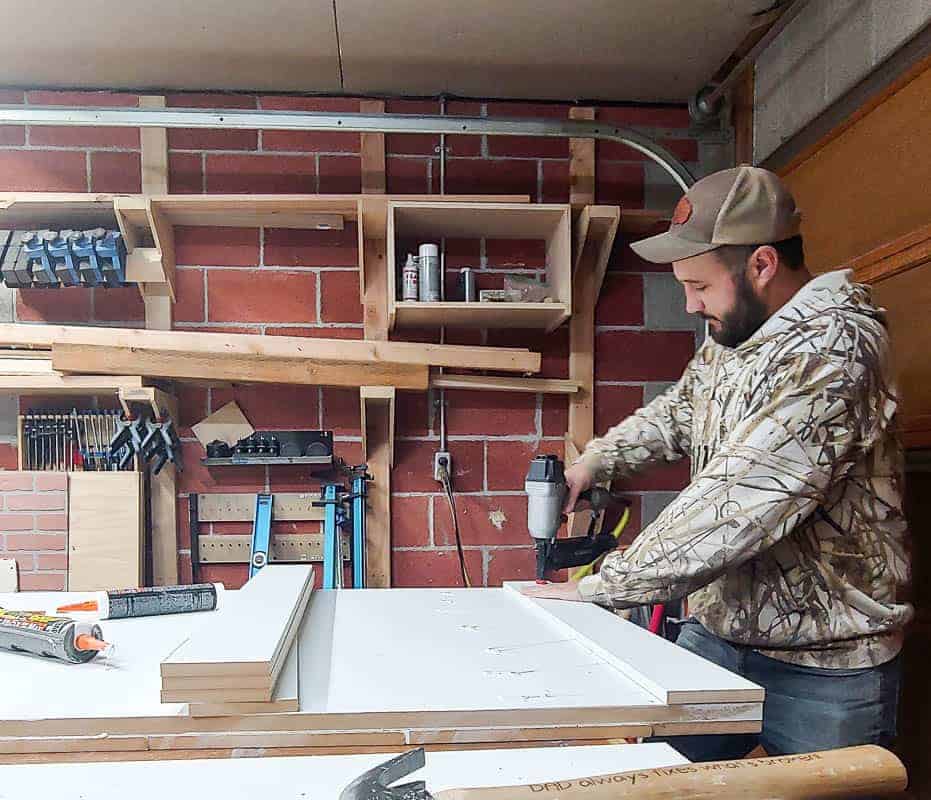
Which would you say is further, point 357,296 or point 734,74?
point 357,296

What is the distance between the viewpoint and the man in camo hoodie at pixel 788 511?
4.47 feet

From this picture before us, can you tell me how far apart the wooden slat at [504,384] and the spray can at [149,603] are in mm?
1210

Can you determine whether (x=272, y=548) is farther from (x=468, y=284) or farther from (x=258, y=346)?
(x=468, y=284)

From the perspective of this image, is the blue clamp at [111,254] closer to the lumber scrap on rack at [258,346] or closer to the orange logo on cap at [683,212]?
the lumber scrap on rack at [258,346]

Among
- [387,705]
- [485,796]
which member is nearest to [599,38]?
[387,705]

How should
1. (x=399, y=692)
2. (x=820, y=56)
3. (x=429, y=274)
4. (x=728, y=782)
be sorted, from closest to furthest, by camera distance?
(x=728, y=782)
(x=399, y=692)
(x=820, y=56)
(x=429, y=274)

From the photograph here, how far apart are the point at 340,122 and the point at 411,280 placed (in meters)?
0.54

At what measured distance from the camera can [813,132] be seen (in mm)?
2301

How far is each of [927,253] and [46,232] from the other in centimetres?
240

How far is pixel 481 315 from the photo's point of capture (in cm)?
258

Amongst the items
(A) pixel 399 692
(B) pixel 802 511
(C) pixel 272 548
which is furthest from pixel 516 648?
(C) pixel 272 548

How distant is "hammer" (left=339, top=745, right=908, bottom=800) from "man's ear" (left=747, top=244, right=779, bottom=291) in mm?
998

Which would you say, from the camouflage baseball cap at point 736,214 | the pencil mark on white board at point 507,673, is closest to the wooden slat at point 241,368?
the camouflage baseball cap at point 736,214

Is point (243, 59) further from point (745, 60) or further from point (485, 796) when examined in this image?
point (485, 796)
